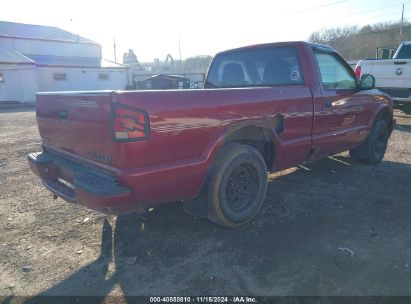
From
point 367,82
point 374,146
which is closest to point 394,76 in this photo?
point 374,146

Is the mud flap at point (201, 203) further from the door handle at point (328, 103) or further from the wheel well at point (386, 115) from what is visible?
the wheel well at point (386, 115)

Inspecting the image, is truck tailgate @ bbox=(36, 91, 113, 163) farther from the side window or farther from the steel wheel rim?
the side window

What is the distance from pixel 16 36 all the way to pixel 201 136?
102 ft

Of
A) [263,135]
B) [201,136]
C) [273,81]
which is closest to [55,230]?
[201,136]

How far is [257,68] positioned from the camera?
454 cm

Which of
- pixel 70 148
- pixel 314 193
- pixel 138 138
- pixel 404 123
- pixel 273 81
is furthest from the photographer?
pixel 404 123

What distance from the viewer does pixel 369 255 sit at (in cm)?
306

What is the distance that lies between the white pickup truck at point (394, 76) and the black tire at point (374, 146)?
13.2 ft

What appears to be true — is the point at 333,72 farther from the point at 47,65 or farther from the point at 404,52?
the point at 47,65

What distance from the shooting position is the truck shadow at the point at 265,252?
8.60ft

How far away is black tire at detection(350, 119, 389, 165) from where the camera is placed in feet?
18.7

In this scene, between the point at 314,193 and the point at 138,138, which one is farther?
the point at 314,193

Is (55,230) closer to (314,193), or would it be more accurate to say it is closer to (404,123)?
(314,193)

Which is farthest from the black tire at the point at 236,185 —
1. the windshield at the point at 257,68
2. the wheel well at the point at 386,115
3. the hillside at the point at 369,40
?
the hillside at the point at 369,40
